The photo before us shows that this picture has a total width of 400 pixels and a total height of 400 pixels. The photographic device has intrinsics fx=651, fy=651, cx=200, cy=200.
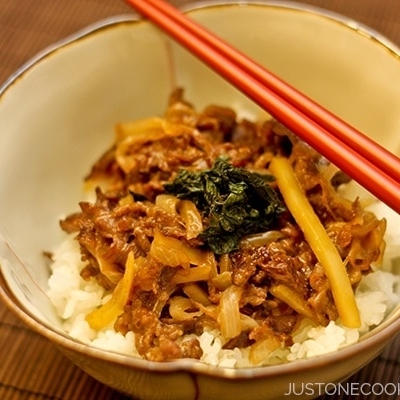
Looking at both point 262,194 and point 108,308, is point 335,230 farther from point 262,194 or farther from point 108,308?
point 108,308

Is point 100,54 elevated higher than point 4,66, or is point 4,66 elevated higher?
point 100,54

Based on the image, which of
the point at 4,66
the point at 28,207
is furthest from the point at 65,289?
the point at 4,66

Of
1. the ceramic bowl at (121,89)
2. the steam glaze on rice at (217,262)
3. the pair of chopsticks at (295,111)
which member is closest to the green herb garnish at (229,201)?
the steam glaze on rice at (217,262)

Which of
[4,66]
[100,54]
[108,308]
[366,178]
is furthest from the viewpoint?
[4,66]

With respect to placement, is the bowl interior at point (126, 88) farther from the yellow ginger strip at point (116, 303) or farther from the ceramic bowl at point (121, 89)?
the yellow ginger strip at point (116, 303)

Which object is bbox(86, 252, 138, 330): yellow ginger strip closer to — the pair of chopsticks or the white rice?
the white rice

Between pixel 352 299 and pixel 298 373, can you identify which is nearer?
pixel 298 373
